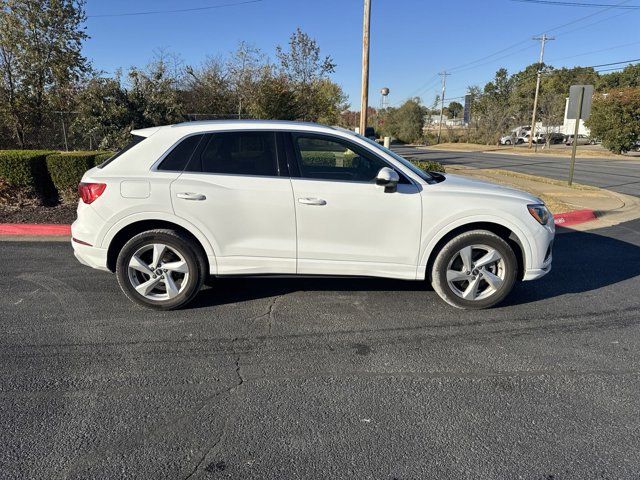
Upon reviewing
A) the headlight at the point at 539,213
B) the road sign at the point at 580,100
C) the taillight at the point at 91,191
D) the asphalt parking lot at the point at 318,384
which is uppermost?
the road sign at the point at 580,100

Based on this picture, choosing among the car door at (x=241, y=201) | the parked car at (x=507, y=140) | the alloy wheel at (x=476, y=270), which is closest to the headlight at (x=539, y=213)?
the alloy wheel at (x=476, y=270)

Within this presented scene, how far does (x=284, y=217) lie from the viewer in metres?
4.08

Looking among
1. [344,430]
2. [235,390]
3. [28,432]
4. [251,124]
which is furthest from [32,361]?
[251,124]

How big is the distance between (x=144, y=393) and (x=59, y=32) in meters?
13.1

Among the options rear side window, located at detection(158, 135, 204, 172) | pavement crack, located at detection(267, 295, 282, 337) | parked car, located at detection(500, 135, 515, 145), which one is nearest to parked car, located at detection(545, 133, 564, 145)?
parked car, located at detection(500, 135, 515, 145)

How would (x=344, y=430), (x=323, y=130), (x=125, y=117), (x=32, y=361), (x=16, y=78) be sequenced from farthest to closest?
1. (x=16, y=78)
2. (x=125, y=117)
3. (x=323, y=130)
4. (x=32, y=361)
5. (x=344, y=430)

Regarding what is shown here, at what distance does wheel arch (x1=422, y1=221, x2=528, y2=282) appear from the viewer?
4207mm

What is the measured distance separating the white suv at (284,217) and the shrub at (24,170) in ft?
16.8

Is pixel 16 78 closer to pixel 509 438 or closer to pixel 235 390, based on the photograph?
pixel 235 390

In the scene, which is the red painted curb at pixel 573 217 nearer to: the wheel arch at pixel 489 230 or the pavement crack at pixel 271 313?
the wheel arch at pixel 489 230

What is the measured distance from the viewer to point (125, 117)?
11266 mm

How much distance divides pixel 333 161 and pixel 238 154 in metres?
0.91

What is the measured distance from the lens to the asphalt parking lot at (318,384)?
2367 mm

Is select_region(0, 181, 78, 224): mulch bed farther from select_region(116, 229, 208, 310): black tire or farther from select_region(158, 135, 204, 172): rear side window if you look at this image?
select_region(158, 135, 204, 172): rear side window
